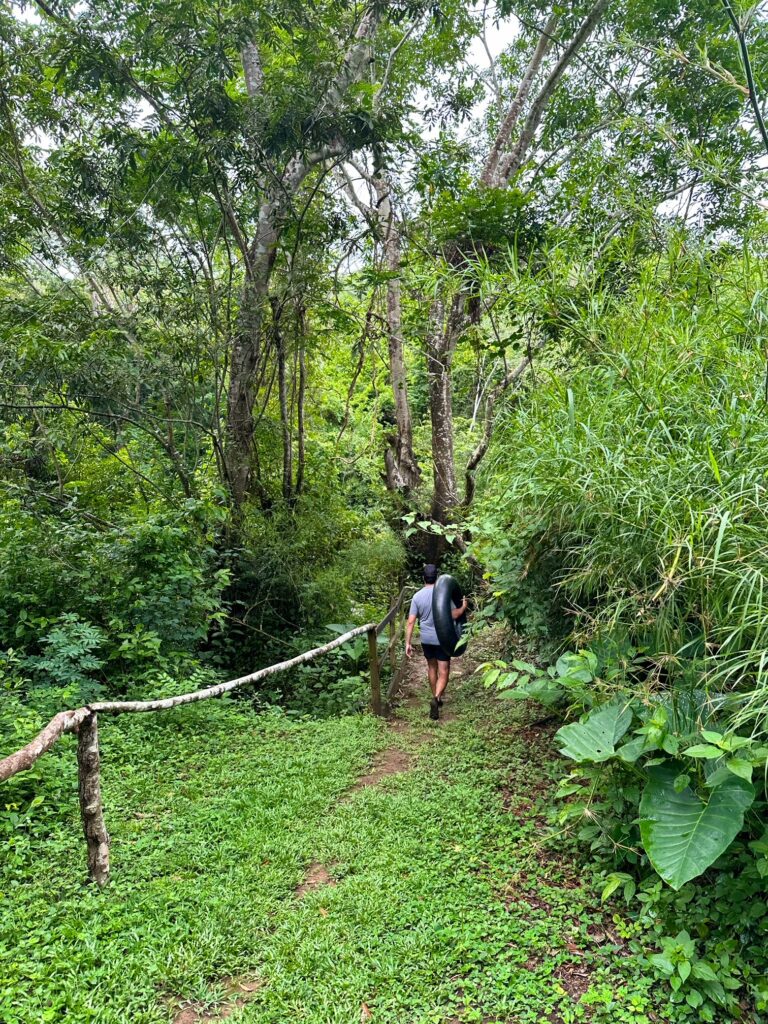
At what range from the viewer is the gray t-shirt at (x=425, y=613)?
5523 mm

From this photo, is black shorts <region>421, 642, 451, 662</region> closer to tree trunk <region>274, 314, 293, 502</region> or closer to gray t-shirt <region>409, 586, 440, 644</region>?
gray t-shirt <region>409, 586, 440, 644</region>

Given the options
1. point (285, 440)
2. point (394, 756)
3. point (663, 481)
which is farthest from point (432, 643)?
point (285, 440)

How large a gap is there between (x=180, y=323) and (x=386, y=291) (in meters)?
3.75

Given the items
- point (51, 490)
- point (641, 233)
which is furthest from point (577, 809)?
point (51, 490)

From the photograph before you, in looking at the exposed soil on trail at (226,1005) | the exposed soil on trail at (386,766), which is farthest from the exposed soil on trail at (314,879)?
the exposed soil on trail at (386,766)

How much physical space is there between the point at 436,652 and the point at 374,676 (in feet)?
2.08

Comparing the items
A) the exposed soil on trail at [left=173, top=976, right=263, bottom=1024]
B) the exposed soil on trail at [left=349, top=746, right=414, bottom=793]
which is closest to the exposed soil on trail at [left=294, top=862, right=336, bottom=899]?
the exposed soil on trail at [left=173, top=976, right=263, bottom=1024]

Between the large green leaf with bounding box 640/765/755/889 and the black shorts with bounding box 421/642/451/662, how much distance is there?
311 centimetres

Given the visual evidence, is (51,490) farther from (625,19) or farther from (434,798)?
(625,19)

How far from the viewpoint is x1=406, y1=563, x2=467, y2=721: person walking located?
545 centimetres

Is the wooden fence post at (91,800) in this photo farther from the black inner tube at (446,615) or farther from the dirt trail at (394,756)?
the black inner tube at (446,615)

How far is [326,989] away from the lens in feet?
7.11

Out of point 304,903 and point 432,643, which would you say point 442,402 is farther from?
point 304,903

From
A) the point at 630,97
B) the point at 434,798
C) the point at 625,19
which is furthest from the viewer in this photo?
the point at 630,97
